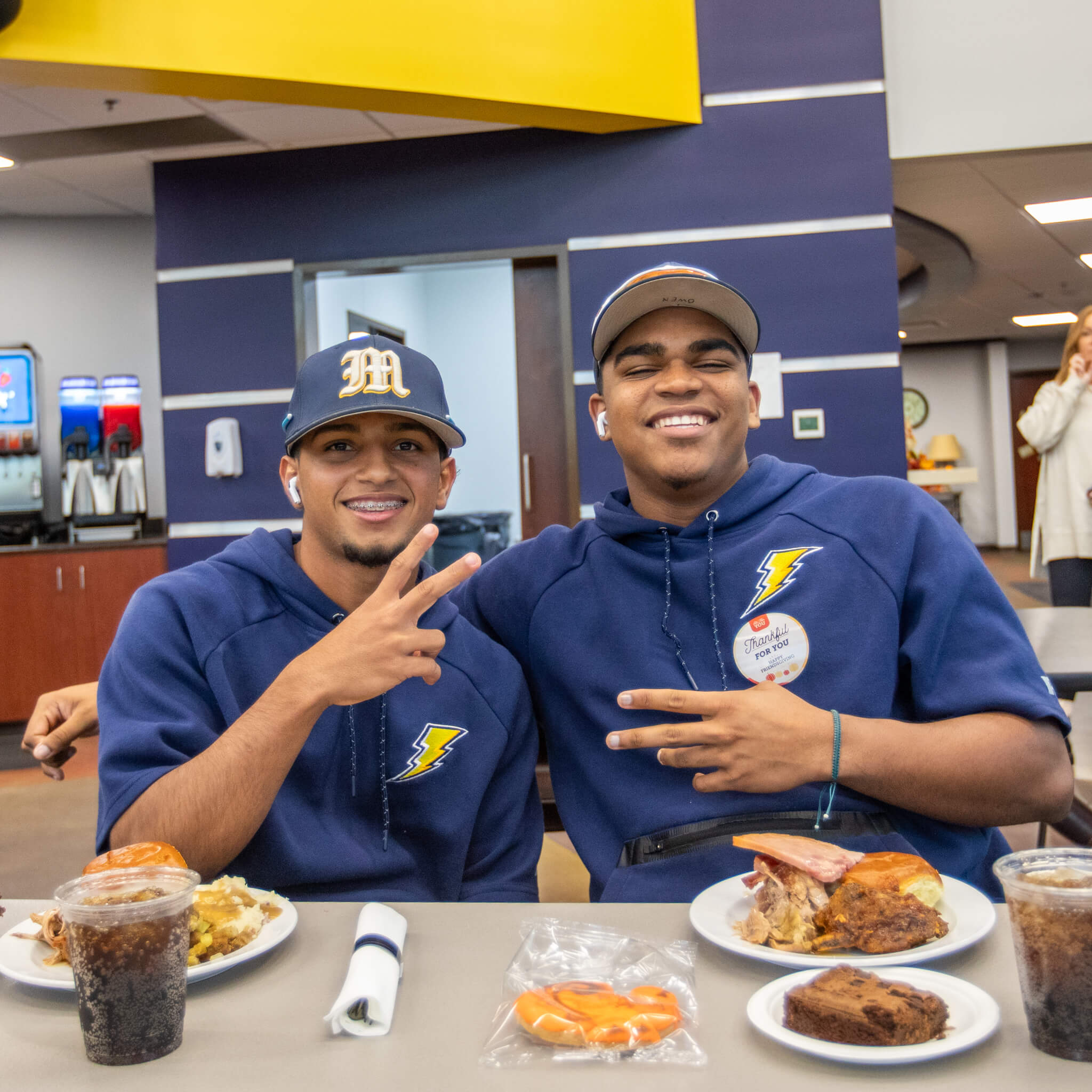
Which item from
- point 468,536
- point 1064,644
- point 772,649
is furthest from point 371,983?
point 468,536

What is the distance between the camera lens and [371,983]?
2.93 feet

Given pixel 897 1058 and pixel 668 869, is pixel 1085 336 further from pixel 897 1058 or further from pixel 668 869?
pixel 897 1058

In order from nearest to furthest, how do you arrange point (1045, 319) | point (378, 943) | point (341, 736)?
point (378, 943) < point (341, 736) < point (1045, 319)

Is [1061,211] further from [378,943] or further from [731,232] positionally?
[378,943]

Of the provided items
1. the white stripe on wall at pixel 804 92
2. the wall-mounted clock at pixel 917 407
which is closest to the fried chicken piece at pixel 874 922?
the white stripe on wall at pixel 804 92

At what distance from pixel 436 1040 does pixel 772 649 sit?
0.89 metres

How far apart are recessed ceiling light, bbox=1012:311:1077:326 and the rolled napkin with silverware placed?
13.3m

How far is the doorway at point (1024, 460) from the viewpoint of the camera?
1497 centimetres

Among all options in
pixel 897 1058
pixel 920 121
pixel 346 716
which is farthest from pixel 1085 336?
pixel 897 1058

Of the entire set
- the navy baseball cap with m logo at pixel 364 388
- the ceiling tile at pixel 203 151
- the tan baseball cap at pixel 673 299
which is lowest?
the navy baseball cap with m logo at pixel 364 388

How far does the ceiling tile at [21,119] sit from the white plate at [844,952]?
4793 mm

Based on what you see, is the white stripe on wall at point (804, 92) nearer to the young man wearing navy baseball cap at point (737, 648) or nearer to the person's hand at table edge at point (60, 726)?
the young man wearing navy baseball cap at point (737, 648)

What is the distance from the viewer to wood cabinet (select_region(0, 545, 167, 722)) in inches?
221

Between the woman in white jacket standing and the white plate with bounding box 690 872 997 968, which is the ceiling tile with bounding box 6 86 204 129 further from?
the white plate with bounding box 690 872 997 968
